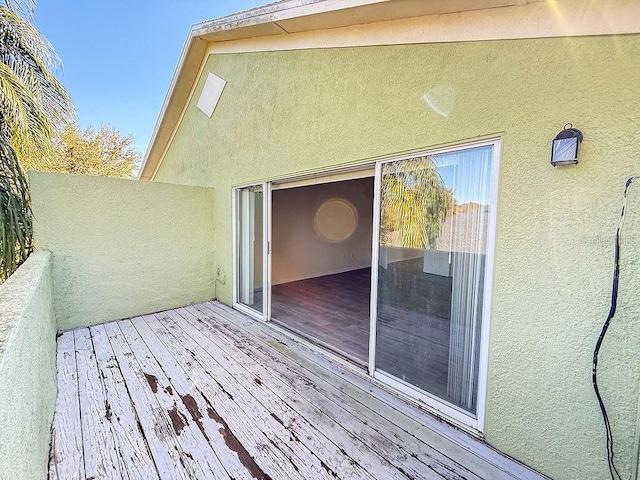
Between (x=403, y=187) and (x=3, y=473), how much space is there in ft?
10.0

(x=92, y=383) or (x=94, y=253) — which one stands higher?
(x=94, y=253)

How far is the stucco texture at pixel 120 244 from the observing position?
14.3ft

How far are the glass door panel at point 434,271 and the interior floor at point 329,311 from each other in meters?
0.89

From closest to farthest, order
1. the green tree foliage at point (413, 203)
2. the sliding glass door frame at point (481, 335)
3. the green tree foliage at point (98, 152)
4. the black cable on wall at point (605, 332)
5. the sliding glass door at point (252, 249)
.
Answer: the black cable on wall at point (605, 332) < the sliding glass door frame at point (481, 335) < the green tree foliage at point (413, 203) < the sliding glass door at point (252, 249) < the green tree foliage at point (98, 152)

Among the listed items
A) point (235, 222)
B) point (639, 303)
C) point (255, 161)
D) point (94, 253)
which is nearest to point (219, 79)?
point (255, 161)

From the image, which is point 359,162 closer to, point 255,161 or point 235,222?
point 255,161

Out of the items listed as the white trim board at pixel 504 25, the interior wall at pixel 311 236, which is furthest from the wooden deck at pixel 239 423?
the interior wall at pixel 311 236

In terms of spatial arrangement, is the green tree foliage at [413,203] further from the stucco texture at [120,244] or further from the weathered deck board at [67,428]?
the stucco texture at [120,244]

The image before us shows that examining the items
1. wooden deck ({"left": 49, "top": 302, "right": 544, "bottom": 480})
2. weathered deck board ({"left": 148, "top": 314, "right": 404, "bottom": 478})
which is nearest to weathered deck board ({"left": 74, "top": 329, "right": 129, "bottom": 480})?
wooden deck ({"left": 49, "top": 302, "right": 544, "bottom": 480})

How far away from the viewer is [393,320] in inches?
119

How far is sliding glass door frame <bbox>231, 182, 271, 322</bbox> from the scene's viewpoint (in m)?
4.86

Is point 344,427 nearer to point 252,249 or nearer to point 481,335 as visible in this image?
point 481,335

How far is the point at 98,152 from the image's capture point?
55.7 ft

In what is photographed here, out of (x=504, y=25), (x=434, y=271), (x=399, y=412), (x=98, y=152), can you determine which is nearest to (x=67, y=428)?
(x=399, y=412)
